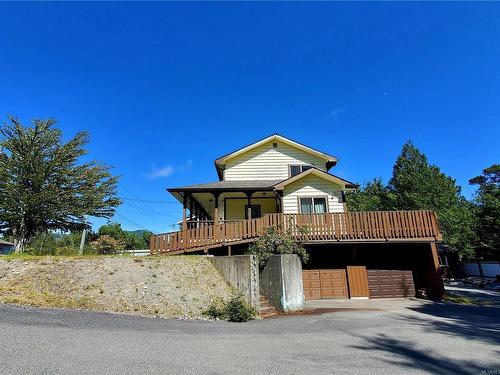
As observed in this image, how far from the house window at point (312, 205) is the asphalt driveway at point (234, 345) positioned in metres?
9.36

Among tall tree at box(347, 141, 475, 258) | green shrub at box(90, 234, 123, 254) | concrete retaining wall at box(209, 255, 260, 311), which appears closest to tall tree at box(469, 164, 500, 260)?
tall tree at box(347, 141, 475, 258)

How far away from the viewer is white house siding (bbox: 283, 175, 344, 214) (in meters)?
18.8

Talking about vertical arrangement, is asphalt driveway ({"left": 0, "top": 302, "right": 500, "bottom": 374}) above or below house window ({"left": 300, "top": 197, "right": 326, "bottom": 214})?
below

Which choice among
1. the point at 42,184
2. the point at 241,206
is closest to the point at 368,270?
the point at 241,206

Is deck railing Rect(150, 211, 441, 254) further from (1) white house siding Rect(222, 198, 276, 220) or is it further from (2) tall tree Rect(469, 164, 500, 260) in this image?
(2) tall tree Rect(469, 164, 500, 260)

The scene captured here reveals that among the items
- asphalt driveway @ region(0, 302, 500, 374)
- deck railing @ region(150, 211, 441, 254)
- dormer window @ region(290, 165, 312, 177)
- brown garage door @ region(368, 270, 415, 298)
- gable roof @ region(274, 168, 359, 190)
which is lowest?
asphalt driveway @ region(0, 302, 500, 374)

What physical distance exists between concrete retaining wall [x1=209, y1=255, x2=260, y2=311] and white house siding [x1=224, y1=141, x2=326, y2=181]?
9359 millimetres

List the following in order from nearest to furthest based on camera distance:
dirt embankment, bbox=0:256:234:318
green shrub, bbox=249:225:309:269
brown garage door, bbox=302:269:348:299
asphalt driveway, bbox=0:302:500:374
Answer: asphalt driveway, bbox=0:302:500:374 < dirt embankment, bbox=0:256:234:318 < green shrub, bbox=249:225:309:269 < brown garage door, bbox=302:269:348:299

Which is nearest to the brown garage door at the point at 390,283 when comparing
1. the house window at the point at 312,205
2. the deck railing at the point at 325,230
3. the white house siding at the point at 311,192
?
the deck railing at the point at 325,230

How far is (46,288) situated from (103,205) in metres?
13.3

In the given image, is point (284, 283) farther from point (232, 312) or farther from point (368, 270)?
point (368, 270)

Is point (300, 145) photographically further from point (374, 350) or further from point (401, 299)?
point (374, 350)

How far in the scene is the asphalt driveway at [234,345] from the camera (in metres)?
5.12

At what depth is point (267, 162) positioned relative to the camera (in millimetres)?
22328
